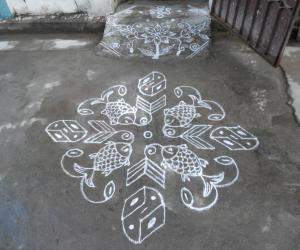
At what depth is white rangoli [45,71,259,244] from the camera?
8.02ft

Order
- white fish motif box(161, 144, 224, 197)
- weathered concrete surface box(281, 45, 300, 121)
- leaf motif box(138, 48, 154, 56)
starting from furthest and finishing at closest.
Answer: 1. leaf motif box(138, 48, 154, 56)
2. weathered concrete surface box(281, 45, 300, 121)
3. white fish motif box(161, 144, 224, 197)

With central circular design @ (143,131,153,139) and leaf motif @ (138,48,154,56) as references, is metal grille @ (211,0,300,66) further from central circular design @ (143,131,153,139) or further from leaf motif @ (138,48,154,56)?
central circular design @ (143,131,153,139)

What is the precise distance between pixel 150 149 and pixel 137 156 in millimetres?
147

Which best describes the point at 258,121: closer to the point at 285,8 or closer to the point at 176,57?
the point at 285,8

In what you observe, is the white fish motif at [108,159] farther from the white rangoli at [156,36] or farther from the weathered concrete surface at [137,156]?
the white rangoli at [156,36]

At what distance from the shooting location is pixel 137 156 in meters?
2.78

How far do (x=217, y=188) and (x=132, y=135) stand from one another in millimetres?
990

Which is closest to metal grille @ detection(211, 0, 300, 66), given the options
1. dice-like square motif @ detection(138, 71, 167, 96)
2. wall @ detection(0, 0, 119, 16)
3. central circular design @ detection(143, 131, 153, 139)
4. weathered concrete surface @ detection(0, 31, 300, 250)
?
weathered concrete surface @ detection(0, 31, 300, 250)

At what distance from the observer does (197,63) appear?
3.74 m

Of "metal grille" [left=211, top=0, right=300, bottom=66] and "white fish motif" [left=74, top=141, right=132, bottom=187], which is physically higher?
"metal grille" [left=211, top=0, right=300, bottom=66]

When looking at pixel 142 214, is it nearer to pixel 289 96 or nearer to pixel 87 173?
pixel 87 173

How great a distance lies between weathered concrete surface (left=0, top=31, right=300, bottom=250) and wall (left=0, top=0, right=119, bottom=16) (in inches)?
38.4

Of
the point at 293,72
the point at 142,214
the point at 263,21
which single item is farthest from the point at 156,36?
A: the point at 142,214

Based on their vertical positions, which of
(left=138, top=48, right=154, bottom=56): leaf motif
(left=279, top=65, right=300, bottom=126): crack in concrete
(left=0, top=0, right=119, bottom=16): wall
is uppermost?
(left=0, top=0, right=119, bottom=16): wall
